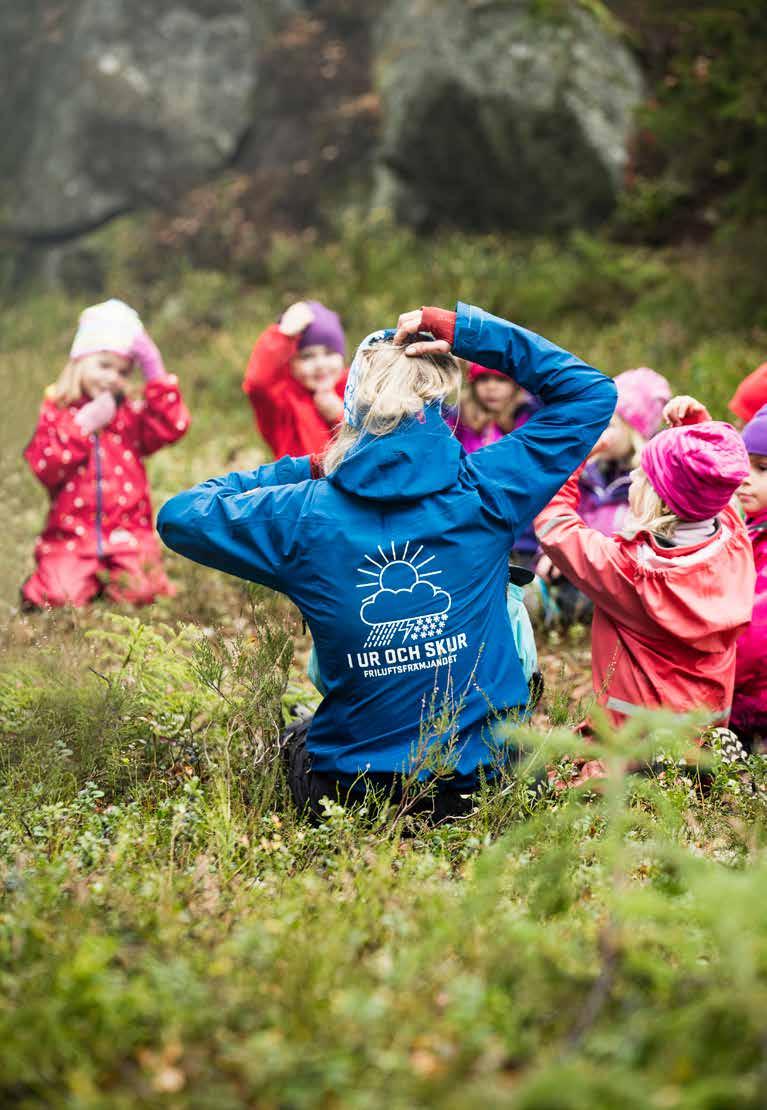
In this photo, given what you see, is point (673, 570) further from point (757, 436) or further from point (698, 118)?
point (698, 118)

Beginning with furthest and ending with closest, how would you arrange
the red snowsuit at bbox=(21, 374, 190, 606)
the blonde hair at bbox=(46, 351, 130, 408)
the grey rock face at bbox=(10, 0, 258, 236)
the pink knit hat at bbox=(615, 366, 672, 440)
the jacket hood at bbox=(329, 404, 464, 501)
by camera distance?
the grey rock face at bbox=(10, 0, 258, 236), the blonde hair at bbox=(46, 351, 130, 408), the red snowsuit at bbox=(21, 374, 190, 606), the pink knit hat at bbox=(615, 366, 672, 440), the jacket hood at bbox=(329, 404, 464, 501)

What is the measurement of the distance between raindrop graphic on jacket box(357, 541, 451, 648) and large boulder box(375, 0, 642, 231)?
400 inches

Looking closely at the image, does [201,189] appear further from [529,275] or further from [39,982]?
[39,982]

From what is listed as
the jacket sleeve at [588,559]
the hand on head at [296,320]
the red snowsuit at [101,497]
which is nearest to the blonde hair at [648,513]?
the jacket sleeve at [588,559]

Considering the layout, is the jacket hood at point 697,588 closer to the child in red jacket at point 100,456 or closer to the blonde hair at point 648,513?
the blonde hair at point 648,513

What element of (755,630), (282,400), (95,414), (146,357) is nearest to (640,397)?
(755,630)

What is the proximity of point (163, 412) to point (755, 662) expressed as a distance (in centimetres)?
362

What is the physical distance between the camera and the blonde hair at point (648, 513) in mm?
3838

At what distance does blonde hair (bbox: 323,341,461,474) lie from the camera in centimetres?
319

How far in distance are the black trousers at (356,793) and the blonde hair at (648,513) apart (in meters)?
1.21

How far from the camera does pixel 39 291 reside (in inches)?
595

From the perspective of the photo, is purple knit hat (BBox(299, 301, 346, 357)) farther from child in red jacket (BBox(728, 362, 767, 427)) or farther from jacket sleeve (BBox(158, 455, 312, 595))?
jacket sleeve (BBox(158, 455, 312, 595))

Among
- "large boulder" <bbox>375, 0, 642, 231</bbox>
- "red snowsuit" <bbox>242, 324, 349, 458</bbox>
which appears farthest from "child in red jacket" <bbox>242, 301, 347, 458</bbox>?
"large boulder" <bbox>375, 0, 642, 231</bbox>

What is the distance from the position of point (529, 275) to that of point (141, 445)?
252 inches
